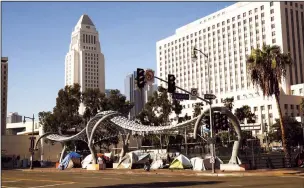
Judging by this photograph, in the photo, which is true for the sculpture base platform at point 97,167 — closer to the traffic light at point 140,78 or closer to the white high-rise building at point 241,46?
the traffic light at point 140,78

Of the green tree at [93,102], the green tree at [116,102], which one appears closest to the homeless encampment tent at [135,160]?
the green tree at [93,102]

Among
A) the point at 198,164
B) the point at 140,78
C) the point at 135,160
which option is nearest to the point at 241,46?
the point at 135,160

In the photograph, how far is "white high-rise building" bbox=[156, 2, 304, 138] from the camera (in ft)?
482

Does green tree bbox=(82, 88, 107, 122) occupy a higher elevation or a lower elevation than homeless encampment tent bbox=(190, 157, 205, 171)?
higher

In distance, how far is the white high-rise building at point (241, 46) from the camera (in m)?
147

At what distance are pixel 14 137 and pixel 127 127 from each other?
68.2 meters

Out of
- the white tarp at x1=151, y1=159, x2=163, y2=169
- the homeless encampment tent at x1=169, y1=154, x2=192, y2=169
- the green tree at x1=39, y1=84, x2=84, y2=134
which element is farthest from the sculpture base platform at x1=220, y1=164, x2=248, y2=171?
the green tree at x1=39, y1=84, x2=84, y2=134

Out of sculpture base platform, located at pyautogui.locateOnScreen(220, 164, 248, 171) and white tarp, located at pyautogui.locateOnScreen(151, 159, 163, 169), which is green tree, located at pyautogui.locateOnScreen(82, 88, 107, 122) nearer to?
white tarp, located at pyautogui.locateOnScreen(151, 159, 163, 169)

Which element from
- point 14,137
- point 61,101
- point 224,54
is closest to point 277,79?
point 61,101

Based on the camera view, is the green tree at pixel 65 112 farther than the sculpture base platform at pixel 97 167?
Yes

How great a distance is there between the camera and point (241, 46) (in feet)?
555

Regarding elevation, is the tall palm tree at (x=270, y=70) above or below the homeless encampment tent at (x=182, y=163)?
above

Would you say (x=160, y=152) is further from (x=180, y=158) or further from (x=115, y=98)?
(x=115, y=98)

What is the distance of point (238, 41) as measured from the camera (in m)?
170
